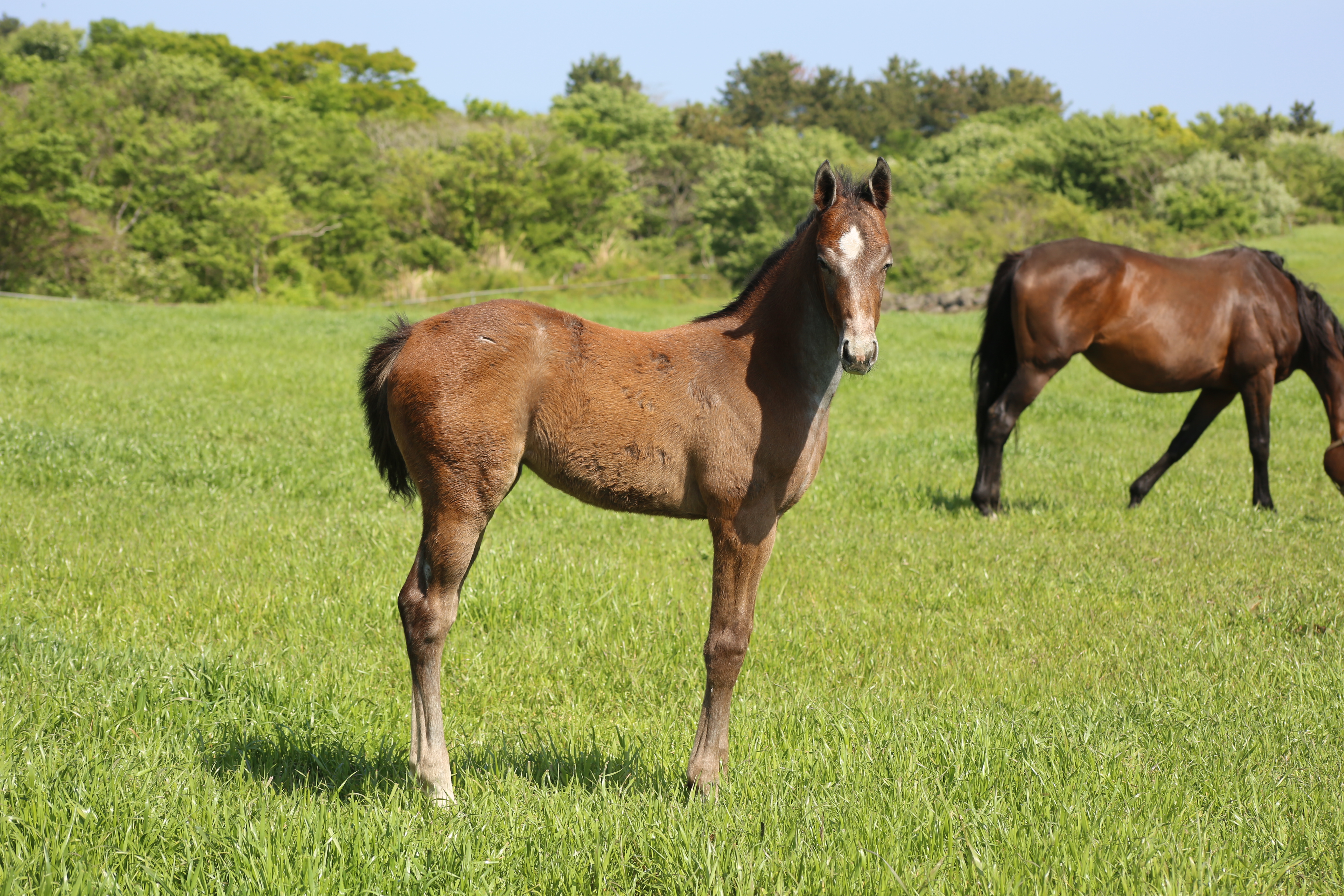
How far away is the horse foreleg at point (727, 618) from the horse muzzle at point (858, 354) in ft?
2.30

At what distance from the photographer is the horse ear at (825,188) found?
3264 millimetres

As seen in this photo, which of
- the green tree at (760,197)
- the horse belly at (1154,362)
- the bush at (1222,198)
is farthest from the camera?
the green tree at (760,197)

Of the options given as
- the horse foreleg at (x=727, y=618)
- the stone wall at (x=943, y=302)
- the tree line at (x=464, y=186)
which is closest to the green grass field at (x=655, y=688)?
the horse foreleg at (x=727, y=618)

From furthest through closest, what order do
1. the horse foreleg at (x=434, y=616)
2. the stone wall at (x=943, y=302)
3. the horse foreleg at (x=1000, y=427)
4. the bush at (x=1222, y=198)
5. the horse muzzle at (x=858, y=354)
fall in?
the bush at (x=1222, y=198) → the stone wall at (x=943, y=302) → the horse foreleg at (x=1000, y=427) → the horse foreleg at (x=434, y=616) → the horse muzzle at (x=858, y=354)

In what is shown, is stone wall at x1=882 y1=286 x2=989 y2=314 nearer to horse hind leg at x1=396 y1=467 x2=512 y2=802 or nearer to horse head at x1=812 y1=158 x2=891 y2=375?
horse head at x1=812 y1=158 x2=891 y2=375

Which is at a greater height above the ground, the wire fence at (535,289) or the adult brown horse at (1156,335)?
the adult brown horse at (1156,335)

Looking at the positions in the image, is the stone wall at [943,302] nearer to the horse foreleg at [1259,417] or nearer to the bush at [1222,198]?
the bush at [1222,198]

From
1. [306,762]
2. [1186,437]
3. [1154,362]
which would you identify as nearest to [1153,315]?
[1154,362]

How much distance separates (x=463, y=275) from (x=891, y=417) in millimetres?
25839

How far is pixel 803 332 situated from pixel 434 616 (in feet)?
5.52

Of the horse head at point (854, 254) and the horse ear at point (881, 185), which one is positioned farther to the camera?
the horse ear at point (881, 185)

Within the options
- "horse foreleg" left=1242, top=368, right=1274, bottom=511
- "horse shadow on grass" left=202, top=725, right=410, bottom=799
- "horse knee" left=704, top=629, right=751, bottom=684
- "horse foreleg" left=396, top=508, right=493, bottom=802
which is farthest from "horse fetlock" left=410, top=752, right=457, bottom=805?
"horse foreleg" left=1242, top=368, right=1274, bottom=511

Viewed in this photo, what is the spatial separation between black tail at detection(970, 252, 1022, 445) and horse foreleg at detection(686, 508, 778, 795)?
238 inches

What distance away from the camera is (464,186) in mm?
40312
